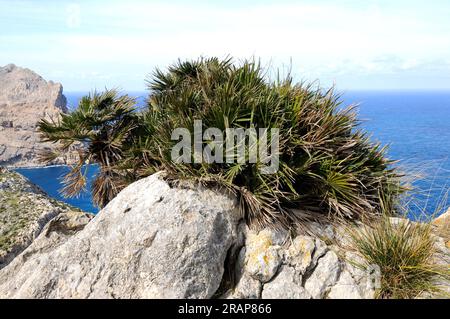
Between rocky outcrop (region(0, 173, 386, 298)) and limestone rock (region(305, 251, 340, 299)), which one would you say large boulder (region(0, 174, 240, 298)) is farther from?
limestone rock (region(305, 251, 340, 299))

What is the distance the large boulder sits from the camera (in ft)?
17.8

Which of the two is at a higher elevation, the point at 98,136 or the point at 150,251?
the point at 98,136

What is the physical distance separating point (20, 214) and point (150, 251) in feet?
61.1

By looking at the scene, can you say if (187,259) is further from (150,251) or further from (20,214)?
(20,214)

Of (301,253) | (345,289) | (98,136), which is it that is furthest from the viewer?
(98,136)

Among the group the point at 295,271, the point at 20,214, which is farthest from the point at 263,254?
the point at 20,214

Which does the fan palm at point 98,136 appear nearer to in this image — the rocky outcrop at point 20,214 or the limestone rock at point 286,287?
the rocky outcrop at point 20,214

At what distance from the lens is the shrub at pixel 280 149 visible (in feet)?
20.4

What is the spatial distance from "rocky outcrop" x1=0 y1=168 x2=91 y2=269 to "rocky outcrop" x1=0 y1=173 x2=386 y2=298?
3.12 meters

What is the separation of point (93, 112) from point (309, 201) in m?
5.22

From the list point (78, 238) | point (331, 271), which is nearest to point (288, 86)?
point (331, 271)

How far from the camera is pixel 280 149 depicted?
6207 mm

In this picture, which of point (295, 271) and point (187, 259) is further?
point (295, 271)

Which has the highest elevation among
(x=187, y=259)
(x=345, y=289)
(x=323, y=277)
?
(x=187, y=259)
